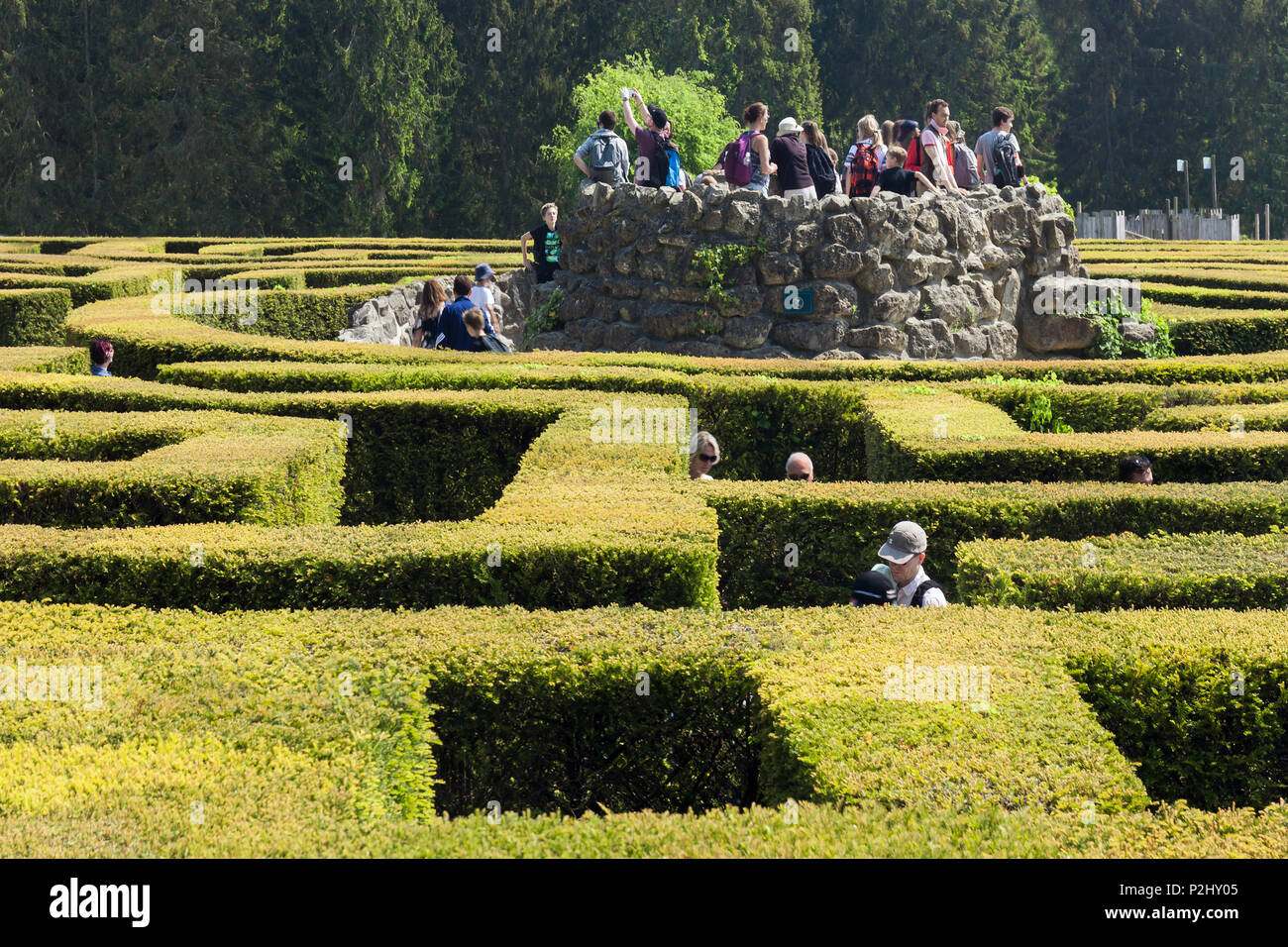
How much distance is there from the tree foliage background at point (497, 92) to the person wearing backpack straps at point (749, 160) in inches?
704

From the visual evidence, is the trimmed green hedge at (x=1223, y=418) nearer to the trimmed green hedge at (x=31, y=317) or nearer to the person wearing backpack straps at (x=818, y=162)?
the person wearing backpack straps at (x=818, y=162)

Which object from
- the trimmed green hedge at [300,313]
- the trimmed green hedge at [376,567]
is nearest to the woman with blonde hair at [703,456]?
the trimmed green hedge at [376,567]

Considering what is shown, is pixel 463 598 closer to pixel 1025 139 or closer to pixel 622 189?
pixel 622 189

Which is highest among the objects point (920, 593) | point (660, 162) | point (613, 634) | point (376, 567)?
point (660, 162)

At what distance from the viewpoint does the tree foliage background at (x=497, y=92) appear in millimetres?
42875

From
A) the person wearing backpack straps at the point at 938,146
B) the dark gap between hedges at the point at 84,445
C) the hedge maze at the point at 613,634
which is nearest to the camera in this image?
the hedge maze at the point at 613,634

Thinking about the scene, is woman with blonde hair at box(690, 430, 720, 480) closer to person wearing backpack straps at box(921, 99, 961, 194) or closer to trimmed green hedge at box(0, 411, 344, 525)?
trimmed green hedge at box(0, 411, 344, 525)

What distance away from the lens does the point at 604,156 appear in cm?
1711

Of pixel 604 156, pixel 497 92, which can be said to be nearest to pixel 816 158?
pixel 604 156

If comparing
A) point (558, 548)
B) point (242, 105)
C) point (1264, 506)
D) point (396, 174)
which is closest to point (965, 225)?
point (1264, 506)

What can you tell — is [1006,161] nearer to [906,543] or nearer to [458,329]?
[458,329]

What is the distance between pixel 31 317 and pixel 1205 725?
17.7 meters

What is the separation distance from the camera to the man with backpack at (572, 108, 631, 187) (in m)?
17.1

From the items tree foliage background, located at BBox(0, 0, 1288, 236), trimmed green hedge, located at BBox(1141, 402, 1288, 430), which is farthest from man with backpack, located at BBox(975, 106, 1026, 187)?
tree foliage background, located at BBox(0, 0, 1288, 236)
